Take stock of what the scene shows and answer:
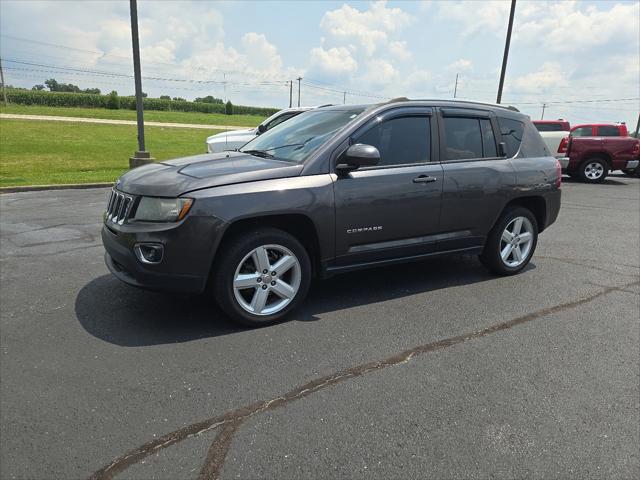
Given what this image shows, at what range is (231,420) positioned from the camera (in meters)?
2.56

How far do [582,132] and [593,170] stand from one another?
2151 mm

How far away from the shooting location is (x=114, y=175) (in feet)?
41.2

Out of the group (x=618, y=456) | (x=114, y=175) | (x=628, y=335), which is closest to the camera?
(x=618, y=456)

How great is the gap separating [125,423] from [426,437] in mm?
1628

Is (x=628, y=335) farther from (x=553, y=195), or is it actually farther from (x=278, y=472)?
(x=278, y=472)

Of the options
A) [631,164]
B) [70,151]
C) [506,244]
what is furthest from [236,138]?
[631,164]

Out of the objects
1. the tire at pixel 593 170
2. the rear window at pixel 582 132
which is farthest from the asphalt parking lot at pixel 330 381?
the rear window at pixel 582 132

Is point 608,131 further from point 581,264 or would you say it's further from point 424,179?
point 424,179

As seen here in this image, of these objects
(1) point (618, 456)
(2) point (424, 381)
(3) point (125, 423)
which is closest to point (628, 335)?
(1) point (618, 456)

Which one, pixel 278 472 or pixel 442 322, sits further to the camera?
pixel 442 322

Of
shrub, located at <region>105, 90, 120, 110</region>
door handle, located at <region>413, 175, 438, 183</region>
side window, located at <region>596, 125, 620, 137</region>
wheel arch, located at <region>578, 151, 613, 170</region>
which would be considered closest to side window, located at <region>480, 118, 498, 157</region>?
door handle, located at <region>413, 175, 438, 183</region>

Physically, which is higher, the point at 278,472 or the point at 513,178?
the point at 513,178

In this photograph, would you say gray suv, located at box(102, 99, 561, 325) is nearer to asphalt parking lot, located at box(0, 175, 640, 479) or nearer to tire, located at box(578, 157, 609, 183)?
asphalt parking lot, located at box(0, 175, 640, 479)

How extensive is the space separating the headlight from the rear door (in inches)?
95.7
